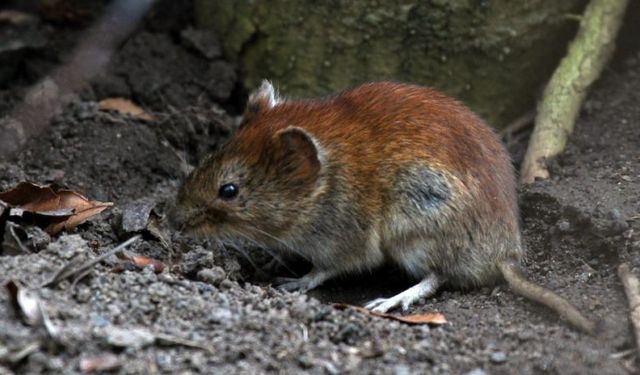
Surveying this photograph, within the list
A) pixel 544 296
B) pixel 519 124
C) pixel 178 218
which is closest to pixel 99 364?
pixel 178 218

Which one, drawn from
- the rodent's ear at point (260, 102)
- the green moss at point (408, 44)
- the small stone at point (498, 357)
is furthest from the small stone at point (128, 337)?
the green moss at point (408, 44)

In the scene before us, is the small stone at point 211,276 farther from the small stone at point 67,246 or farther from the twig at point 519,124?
the twig at point 519,124

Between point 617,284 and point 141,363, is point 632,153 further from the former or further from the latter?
point 141,363

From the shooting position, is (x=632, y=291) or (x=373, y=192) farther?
(x=373, y=192)

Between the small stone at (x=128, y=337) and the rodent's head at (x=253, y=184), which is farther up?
the rodent's head at (x=253, y=184)

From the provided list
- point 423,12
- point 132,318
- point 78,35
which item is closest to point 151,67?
point 78,35

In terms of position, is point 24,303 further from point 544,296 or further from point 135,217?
point 544,296
